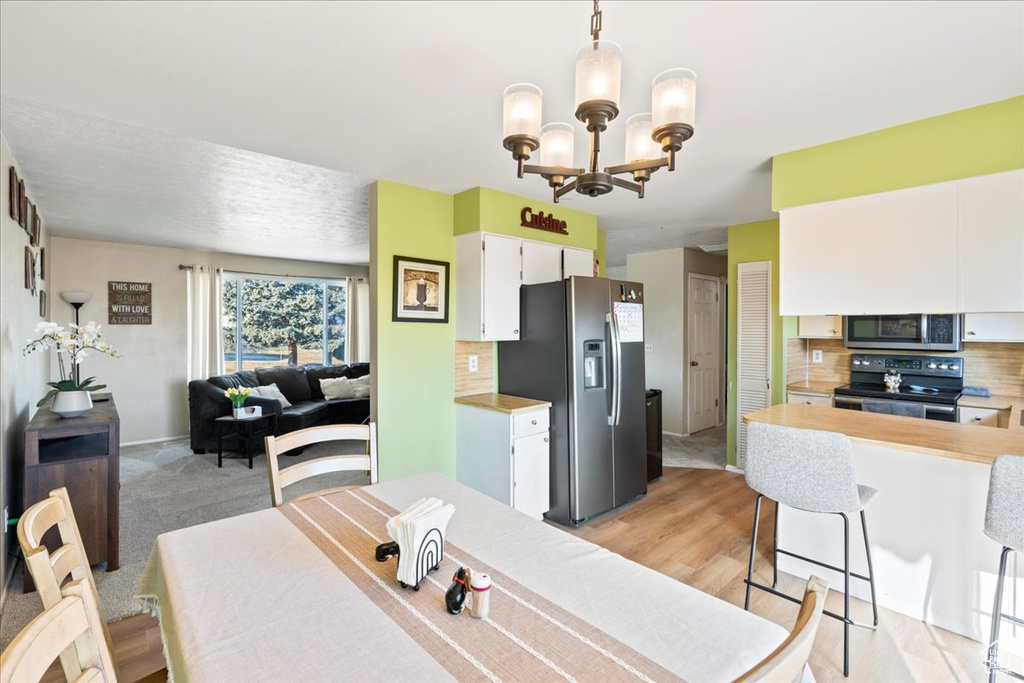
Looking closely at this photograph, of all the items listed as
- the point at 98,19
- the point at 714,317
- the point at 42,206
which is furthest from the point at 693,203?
the point at 42,206

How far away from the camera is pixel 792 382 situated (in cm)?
412

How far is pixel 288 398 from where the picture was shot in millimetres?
6199

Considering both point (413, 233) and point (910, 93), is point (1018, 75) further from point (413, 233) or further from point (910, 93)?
point (413, 233)

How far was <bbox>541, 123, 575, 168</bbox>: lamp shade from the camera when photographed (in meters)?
1.69

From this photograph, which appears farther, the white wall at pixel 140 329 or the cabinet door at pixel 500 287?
the white wall at pixel 140 329

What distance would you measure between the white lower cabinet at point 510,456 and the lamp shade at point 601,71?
85.7 inches

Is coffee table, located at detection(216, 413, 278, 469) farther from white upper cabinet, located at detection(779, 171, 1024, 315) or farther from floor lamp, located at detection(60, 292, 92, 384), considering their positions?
white upper cabinet, located at detection(779, 171, 1024, 315)

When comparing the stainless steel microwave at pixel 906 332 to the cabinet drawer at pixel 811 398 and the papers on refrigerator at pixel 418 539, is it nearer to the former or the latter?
the cabinet drawer at pixel 811 398

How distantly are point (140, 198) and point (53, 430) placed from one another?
2.06 metres

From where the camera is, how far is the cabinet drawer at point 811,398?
3.66 m

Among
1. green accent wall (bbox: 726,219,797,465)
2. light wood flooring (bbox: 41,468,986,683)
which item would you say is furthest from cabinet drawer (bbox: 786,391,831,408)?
light wood flooring (bbox: 41,468,986,683)

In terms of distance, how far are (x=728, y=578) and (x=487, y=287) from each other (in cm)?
233

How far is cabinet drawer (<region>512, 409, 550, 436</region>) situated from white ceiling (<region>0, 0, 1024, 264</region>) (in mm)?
1666

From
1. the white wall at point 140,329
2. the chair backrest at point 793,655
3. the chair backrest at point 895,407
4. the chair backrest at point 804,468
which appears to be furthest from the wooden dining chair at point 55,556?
the white wall at point 140,329
